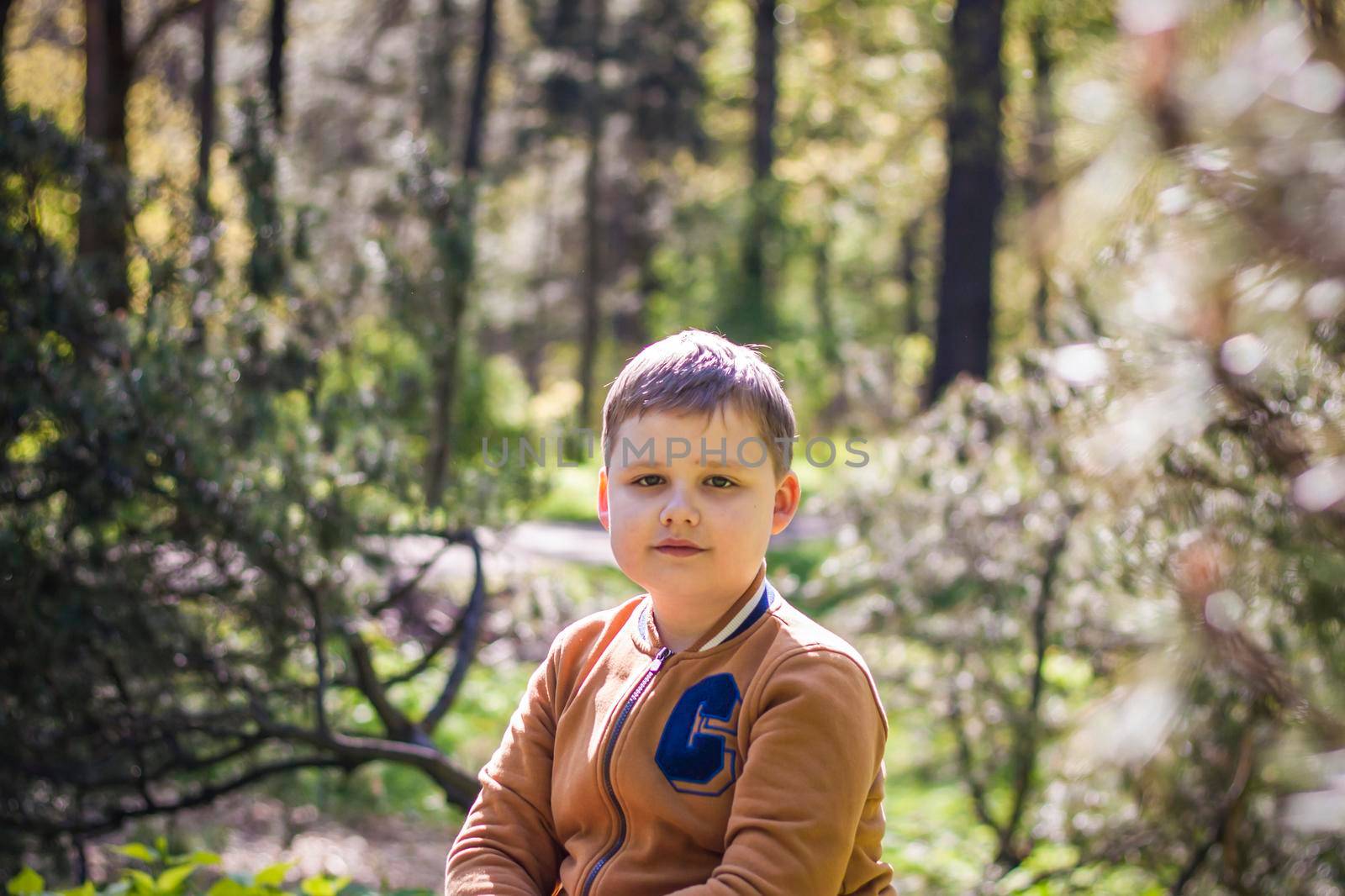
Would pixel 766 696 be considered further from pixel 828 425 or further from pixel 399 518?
pixel 828 425

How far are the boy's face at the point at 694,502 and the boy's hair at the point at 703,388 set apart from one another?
16 mm

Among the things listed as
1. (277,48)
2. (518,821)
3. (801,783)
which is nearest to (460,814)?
(518,821)

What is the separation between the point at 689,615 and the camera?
194cm

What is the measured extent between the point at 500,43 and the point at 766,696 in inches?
874

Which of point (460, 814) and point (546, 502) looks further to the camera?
point (460, 814)

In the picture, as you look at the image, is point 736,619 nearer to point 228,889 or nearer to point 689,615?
point 689,615

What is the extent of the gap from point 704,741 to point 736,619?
0.64 feet

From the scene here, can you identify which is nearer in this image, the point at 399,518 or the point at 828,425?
the point at 399,518

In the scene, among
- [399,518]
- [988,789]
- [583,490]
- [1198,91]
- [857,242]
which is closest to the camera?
[1198,91]

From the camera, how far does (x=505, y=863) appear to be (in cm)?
192

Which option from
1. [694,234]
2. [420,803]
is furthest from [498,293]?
[420,803]

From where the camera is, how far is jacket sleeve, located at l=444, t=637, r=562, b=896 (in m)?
1.91

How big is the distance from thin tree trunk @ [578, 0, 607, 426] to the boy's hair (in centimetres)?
1755

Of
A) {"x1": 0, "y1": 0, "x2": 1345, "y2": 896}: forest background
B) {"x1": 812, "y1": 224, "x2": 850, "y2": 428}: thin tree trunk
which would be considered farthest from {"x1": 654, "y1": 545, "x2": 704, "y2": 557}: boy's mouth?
{"x1": 812, "y1": 224, "x2": 850, "y2": 428}: thin tree trunk
